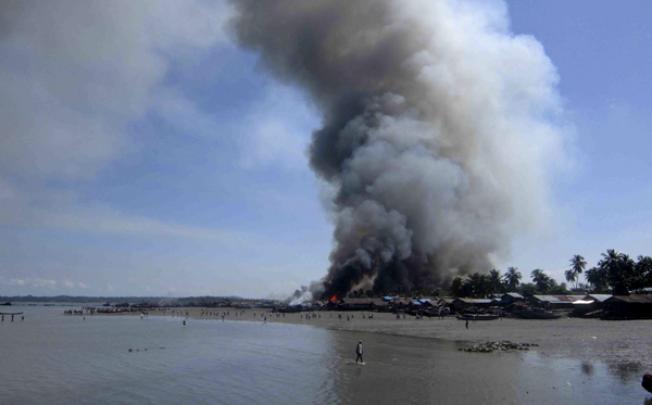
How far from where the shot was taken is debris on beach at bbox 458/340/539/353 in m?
30.3

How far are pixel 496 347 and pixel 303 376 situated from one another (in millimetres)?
13078

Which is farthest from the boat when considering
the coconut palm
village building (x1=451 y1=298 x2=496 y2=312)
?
the coconut palm

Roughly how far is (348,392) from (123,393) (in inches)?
323

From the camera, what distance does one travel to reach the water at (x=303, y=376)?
1850 cm

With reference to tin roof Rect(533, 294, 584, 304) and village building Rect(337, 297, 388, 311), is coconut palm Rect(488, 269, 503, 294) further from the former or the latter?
village building Rect(337, 297, 388, 311)

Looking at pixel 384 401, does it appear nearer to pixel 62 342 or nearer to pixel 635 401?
pixel 635 401

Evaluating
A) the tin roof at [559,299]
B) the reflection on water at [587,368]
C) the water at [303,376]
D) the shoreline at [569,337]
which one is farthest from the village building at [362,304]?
the reflection on water at [587,368]

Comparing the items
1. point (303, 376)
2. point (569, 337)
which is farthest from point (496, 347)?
point (303, 376)

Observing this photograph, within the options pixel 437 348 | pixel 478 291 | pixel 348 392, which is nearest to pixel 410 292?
pixel 478 291

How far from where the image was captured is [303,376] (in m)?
23.2

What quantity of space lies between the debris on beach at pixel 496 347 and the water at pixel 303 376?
1.14m

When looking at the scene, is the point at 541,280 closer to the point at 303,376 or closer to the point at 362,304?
the point at 362,304

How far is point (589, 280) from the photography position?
105 metres

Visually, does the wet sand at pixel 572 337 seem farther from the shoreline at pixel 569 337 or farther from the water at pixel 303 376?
the water at pixel 303 376
